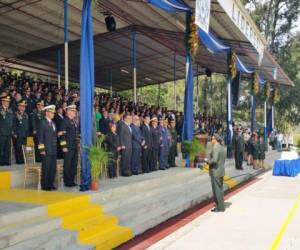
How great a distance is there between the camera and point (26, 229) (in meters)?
5.89

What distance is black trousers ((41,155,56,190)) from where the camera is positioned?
8.21 metres

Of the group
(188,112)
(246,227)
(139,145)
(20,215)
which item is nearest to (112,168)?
(139,145)

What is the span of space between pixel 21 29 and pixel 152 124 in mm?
7649

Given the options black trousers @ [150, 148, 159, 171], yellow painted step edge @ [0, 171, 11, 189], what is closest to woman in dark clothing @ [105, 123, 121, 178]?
black trousers @ [150, 148, 159, 171]

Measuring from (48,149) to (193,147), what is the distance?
6366 millimetres

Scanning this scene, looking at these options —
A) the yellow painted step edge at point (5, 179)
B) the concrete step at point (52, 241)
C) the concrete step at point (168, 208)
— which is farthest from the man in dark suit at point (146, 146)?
the concrete step at point (52, 241)

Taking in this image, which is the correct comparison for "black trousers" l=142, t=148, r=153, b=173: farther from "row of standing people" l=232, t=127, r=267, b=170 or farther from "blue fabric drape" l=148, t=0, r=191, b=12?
"row of standing people" l=232, t=127, r=267, b=170

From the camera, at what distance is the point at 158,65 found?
26.5 metres

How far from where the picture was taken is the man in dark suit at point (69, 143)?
347 inches

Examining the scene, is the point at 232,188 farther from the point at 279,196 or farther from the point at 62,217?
the point at 62,217

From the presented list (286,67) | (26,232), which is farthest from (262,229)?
(286,67)

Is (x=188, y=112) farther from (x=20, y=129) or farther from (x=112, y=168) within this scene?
(x=20, y=129)

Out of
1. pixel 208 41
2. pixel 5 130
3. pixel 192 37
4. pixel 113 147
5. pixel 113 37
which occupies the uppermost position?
pixel 113 37

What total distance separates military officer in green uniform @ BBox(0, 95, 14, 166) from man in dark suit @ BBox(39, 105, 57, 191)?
118 cm
